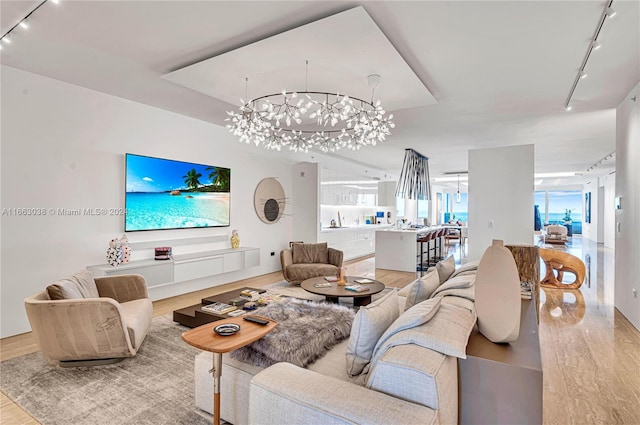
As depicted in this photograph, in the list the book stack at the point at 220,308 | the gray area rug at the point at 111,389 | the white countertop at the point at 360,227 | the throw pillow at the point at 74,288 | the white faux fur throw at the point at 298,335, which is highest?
the white countertop at the point at 360,227

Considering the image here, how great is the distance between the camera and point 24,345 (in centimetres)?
336

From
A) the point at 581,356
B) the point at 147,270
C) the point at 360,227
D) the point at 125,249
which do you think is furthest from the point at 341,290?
the point at 360,227

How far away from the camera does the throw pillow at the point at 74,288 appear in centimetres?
275

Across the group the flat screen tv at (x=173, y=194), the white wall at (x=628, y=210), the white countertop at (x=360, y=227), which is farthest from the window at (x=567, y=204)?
the flat screen tv at (x=173, y=194)

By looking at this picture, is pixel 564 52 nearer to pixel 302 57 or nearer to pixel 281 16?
pixel 302 57

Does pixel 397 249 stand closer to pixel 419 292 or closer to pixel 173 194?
pixel 173 194

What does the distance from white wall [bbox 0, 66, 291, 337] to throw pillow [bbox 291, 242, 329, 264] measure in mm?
1843

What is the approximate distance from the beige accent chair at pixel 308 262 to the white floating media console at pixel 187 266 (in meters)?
0.67

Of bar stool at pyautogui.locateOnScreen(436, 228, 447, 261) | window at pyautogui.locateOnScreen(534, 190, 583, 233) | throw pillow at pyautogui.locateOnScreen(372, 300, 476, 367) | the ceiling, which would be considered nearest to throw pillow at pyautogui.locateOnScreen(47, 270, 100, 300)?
the ceiling

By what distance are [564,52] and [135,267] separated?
17.3 ft

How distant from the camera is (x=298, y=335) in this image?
207 centimetres

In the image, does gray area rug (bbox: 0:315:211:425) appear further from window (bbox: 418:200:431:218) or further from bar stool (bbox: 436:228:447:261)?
window (bbox: 418:200:431:218)

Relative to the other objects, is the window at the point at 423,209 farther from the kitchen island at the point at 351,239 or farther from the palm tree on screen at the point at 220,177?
the palm tree on screen at the point at 220,177

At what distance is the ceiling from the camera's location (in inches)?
97.9
